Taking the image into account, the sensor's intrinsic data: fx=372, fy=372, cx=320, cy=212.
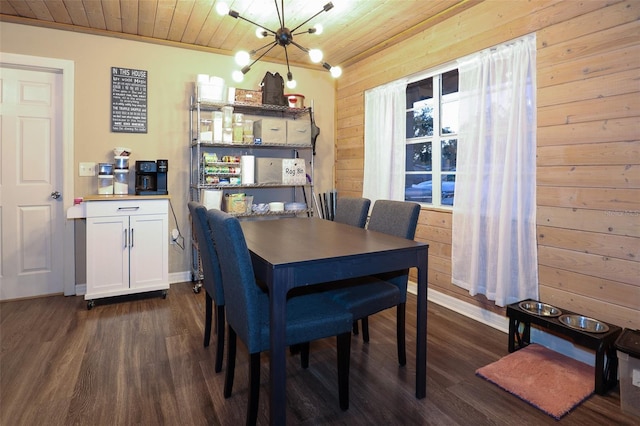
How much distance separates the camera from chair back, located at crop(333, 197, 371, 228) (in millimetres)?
2729

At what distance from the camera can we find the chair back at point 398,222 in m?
2.28

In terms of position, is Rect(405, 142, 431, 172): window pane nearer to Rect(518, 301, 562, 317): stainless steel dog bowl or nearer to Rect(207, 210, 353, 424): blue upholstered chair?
Rect(518, 301, 562, 317): stainless steel dog bowl

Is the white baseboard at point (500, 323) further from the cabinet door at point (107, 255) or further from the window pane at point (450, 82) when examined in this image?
the cabinet door at point (107, 255)

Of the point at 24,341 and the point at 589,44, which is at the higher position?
the point at 589,44

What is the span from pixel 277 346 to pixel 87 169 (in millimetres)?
3022

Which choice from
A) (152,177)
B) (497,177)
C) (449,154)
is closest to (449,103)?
(449,154)

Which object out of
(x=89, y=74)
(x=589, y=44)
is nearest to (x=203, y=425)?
(x=589, y=44)

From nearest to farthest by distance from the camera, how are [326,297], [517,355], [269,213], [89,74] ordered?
1. [326,297]
2. [517,355]
3. [89,74]
4. [269,213]

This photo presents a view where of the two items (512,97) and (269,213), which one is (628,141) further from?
(269,213)

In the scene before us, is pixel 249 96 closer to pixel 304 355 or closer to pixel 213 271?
pixel 213 271

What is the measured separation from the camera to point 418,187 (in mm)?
3625

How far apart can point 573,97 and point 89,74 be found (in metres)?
3.95

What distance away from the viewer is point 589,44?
2191mm

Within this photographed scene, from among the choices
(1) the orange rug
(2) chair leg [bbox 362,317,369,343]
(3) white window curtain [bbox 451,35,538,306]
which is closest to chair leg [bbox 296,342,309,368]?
(2) chair leg [bbox 362,317,369,343]
